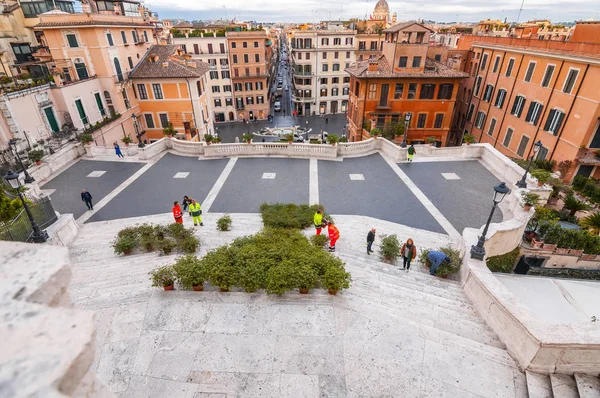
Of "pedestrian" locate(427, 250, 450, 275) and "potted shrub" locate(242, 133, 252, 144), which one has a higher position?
"potted shrub" locate(242, 133, 252, 144)

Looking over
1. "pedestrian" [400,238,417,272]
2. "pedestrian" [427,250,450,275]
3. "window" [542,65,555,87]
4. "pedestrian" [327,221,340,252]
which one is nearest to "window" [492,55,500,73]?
"window" [542,65,555,87]

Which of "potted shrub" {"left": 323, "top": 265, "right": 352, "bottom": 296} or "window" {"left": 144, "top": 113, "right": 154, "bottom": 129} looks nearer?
"potted shrub" {"left": 323, "top": 265, "right": 352, "bottom": 296}

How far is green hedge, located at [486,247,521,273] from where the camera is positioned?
44.3ft

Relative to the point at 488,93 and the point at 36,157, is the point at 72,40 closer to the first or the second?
the point at 36,157

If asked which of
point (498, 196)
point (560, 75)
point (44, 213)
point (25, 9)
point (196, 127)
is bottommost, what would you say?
point (196, 127)

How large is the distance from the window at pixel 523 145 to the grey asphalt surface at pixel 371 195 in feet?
52.3

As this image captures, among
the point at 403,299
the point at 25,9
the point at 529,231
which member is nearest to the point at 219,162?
the point at 403,299

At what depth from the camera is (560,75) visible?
25125 millimetres

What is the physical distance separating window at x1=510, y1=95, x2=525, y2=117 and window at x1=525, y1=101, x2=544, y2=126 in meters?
1.25

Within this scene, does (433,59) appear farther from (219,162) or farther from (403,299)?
(403,299)

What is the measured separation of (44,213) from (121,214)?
3427 millimetres

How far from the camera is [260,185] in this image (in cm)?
1966

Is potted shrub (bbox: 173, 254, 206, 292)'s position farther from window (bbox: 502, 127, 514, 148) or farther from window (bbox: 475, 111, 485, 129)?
window (bbox: 475, 111, 485, 129)

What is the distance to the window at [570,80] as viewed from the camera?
23.8 m
